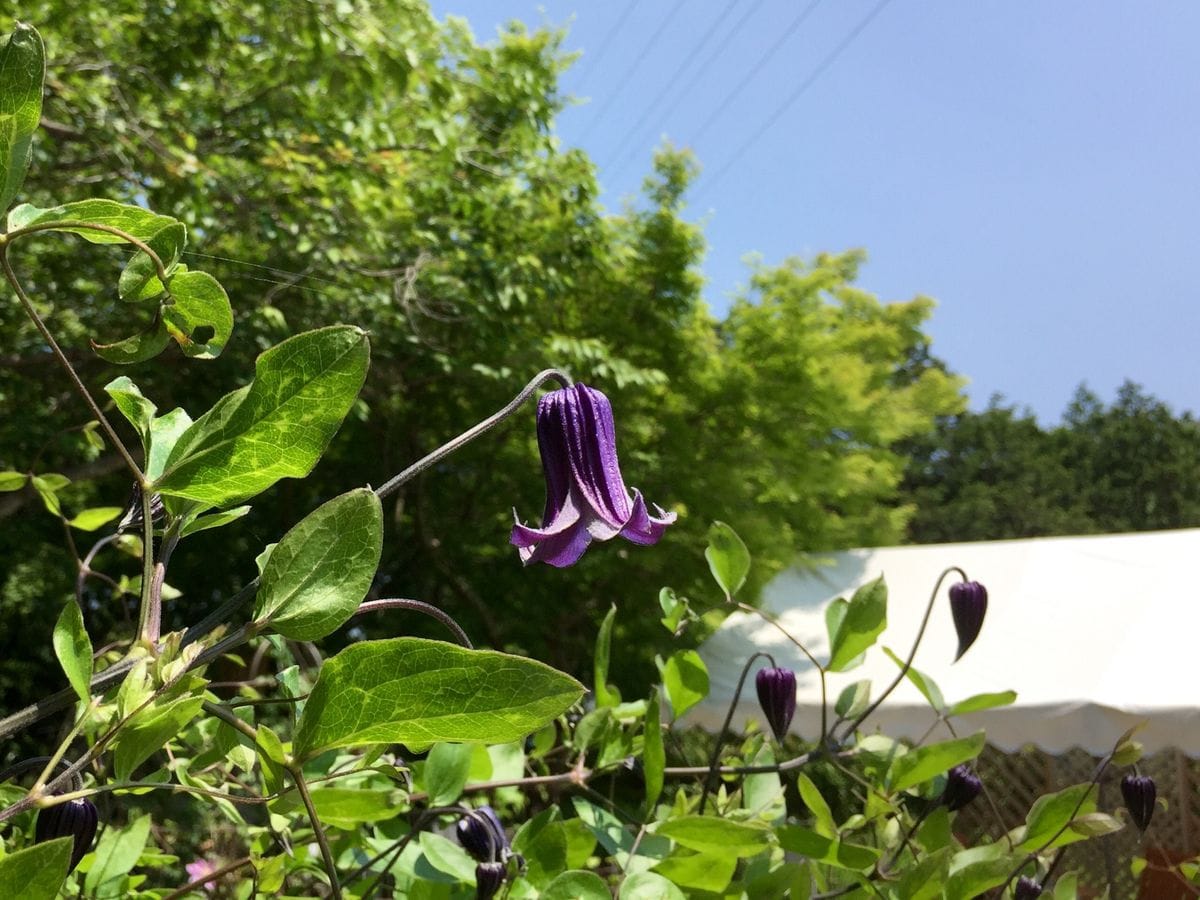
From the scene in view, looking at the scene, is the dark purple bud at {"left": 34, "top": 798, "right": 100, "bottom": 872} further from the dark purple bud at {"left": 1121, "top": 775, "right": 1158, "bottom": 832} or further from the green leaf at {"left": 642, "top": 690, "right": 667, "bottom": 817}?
the dark purple bud at {"left": 1121, "top": 775, "right": 1158, "bottom": 832}

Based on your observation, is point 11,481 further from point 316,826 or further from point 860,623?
point 860,623

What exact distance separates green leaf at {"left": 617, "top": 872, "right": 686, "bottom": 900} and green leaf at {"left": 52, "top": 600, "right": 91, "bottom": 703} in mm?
253

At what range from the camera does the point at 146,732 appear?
0.24 meters

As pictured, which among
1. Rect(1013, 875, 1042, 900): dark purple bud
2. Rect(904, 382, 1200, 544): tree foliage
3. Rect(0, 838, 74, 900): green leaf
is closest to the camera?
Rect(0, 838, 74, 900): green leaf

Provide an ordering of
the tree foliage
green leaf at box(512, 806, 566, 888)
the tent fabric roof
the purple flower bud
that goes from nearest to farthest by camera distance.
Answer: green leaf at box(512, 806, 566, 888)
the purple flower bud
the tent fabric roof
the tree foliage

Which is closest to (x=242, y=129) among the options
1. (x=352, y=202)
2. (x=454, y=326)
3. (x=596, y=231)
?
(x=352, y=202)

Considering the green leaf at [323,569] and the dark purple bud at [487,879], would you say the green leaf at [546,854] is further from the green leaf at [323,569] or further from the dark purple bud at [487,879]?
the green leaf at [323,569]

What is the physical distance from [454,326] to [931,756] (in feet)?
10.2

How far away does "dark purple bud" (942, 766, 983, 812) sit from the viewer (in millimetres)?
655

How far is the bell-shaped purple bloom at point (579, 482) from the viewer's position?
17.0 inches

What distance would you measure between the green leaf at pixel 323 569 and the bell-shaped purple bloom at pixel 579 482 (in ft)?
0.59

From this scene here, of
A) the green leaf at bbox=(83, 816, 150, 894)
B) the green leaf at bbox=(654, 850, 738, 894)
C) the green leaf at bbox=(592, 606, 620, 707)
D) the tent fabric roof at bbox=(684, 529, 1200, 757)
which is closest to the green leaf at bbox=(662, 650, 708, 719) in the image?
the green leaf at bbox=(592, 606, 620, 707)

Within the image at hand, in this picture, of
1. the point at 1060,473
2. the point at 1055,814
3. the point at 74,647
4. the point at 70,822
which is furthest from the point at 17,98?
the point at 1060,473

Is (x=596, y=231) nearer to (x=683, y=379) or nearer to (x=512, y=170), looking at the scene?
(x=512, y=170)
